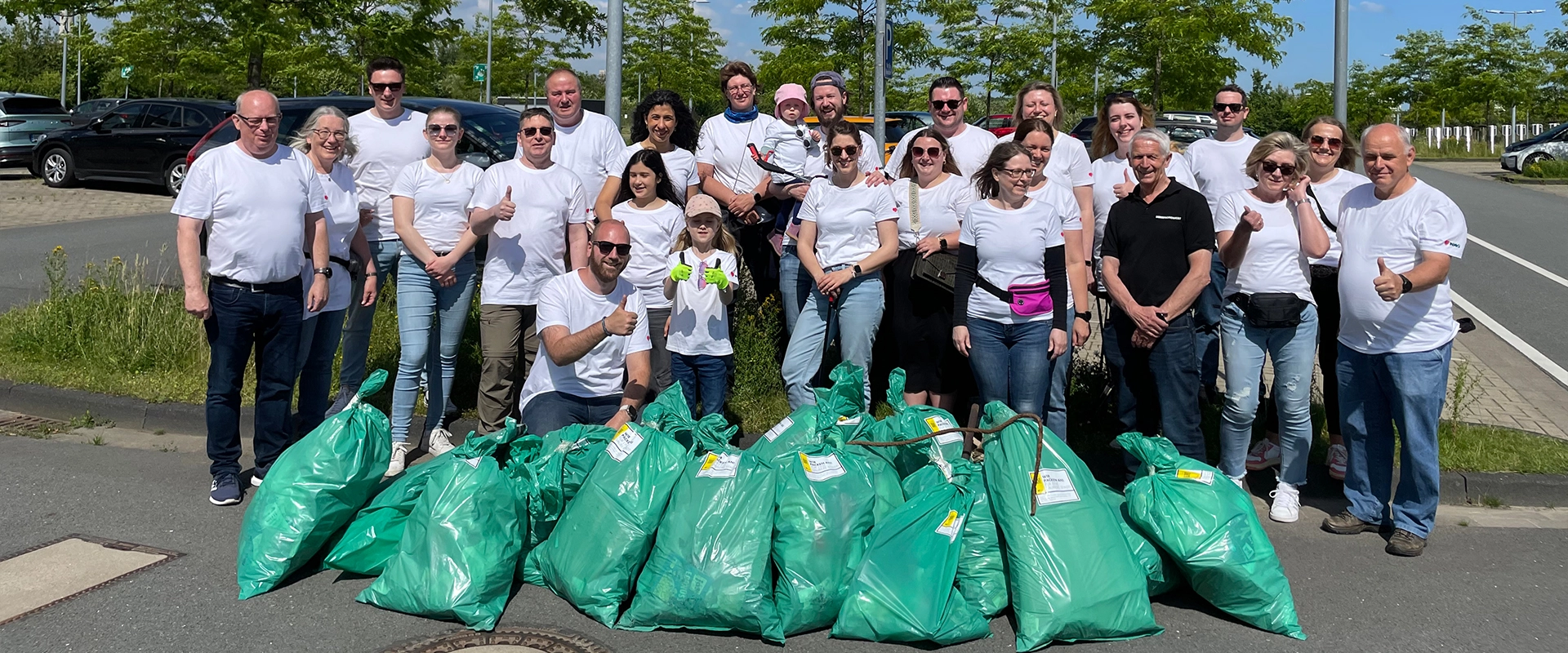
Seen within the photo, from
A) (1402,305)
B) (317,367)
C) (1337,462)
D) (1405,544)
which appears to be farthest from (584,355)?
(1337,462)

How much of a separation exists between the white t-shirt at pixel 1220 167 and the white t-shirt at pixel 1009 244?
1.24m

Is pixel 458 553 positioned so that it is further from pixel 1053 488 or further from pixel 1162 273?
pixel 1162 273

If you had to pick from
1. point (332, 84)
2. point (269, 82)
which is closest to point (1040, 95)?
point (332, 84)

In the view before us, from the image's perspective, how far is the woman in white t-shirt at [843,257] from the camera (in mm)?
5711

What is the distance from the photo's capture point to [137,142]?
18875 millimetres

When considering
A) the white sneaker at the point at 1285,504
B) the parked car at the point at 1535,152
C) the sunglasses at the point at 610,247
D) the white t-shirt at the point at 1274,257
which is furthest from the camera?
the parked car at the point at 1535,152

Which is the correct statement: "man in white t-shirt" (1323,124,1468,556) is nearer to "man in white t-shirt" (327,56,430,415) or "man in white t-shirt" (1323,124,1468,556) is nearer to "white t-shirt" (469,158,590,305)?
"white t-shirt" (469,158,590,305)

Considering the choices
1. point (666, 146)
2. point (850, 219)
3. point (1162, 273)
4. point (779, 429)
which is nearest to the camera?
point (779, 429)

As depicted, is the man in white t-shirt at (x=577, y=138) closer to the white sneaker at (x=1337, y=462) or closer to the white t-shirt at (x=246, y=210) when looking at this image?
the white t-shirt at (x=246, y=210)

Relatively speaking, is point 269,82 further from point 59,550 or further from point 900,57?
point 59,550

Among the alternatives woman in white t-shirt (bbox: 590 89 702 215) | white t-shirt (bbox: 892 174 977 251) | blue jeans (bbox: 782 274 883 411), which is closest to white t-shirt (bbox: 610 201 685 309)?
woman in white t-shirt (bbox: 590 89 702 215)

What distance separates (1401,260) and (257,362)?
4.96 m

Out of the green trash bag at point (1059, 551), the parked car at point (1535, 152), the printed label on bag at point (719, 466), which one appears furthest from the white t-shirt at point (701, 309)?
the parked car at point (1535, 152)

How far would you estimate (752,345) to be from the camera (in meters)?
6.96
